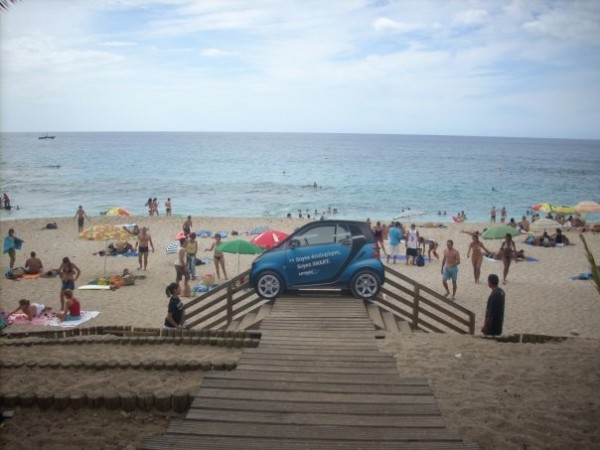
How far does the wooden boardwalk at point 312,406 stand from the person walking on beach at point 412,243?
1238cm

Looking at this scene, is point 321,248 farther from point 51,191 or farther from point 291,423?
point 51,191

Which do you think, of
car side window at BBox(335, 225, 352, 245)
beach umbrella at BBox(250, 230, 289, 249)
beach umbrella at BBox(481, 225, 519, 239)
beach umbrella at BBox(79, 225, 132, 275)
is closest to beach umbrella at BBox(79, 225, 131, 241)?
beach umbrella at BBox(79, 225, 132, 275)

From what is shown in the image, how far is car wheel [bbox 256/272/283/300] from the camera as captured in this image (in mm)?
9414

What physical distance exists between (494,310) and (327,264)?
3.15 meters

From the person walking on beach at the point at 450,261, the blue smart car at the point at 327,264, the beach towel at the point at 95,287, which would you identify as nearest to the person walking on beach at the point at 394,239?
the person walking on beach at the point at 450,261

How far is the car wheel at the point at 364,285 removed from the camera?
928 cm

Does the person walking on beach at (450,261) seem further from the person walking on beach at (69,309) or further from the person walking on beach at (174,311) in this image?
the person walking on beach at (69,309)

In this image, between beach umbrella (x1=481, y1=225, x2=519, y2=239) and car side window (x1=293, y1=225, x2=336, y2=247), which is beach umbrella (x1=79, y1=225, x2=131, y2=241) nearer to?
car side window (x1=293, y1=225, x2=336, y2=247)

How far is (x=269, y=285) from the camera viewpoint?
9461mm

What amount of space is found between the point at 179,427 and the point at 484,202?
51.3 m

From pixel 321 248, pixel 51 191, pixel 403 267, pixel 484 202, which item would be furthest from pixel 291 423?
pixel 51 191

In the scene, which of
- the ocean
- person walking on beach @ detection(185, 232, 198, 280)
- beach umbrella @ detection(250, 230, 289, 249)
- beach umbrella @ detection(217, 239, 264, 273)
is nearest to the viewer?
beach umbrella @ detection(250, 230, 289, 249)

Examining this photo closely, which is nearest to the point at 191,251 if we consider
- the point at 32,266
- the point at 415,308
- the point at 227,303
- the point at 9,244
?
the point at 32,266

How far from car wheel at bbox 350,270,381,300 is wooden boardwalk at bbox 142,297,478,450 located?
2.56 m
